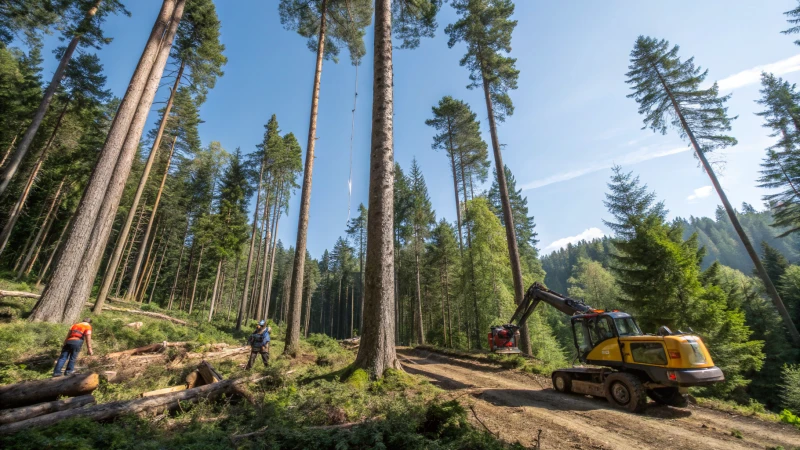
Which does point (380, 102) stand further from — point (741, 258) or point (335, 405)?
point (741, 258)

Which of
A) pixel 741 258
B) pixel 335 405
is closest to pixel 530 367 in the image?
pixel 335 405

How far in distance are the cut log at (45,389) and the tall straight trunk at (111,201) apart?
6141 millimetres

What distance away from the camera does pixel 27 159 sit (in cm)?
2197

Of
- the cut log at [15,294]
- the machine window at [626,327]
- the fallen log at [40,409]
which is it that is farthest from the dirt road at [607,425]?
the cut log at [15,294]

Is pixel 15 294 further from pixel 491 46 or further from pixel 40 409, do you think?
pixel 491 46

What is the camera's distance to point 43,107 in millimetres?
16484

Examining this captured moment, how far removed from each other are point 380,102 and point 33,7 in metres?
21.8

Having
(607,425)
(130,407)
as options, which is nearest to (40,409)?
(130,407)

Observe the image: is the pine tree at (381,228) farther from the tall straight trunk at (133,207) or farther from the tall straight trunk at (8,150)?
the tall straight trunk at (8,150)

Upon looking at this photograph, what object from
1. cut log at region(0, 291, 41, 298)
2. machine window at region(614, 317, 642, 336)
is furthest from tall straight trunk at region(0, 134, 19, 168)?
machine window at region(614, 317, 642, 336)

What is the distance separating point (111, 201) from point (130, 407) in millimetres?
8939

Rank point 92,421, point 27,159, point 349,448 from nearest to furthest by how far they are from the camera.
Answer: point 349,448 < point 92,421 < point 27,159

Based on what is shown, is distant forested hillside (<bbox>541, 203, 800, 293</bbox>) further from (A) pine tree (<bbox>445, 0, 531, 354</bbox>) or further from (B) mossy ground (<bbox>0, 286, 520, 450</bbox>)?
(B) mossy ground (<bbox>0, 286, 520, 450</bbox>)

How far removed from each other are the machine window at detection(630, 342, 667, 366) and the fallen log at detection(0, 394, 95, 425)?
11.0 metres
